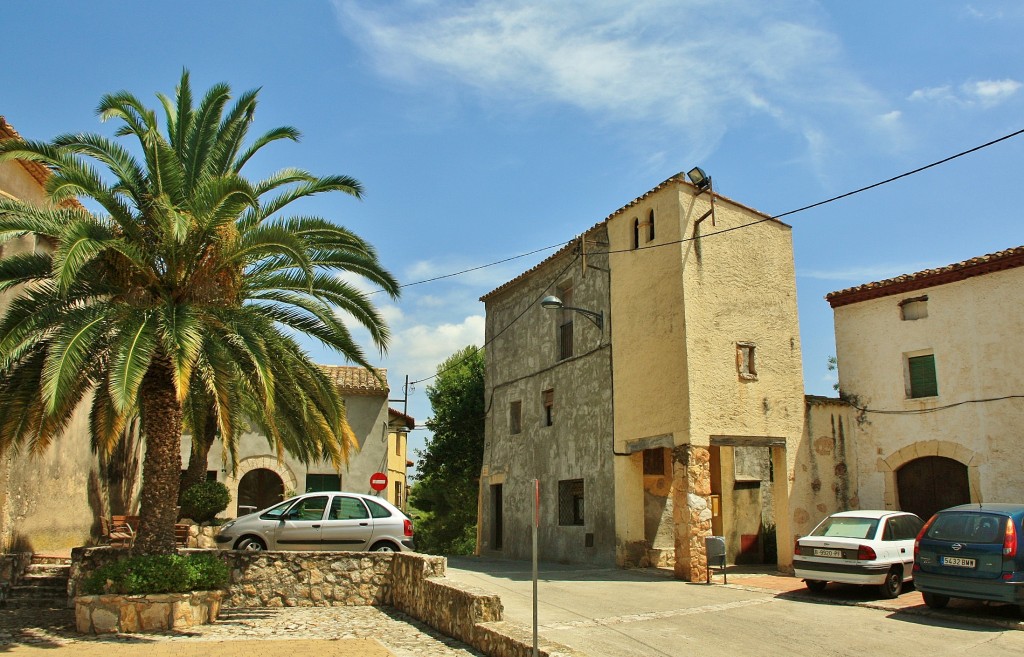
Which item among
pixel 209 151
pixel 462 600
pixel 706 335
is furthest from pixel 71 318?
pixel 706 335

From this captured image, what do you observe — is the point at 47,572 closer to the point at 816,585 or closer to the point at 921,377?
the point at 816,585

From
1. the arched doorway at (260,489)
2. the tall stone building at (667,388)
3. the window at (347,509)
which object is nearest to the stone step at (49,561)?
the window at (347,509)

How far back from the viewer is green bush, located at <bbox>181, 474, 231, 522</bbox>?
18938mm

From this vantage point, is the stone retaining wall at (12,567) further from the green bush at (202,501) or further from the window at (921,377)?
the window at (921,377)

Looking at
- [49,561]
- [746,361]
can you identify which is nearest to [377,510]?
[49,561]

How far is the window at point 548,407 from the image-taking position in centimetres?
2252

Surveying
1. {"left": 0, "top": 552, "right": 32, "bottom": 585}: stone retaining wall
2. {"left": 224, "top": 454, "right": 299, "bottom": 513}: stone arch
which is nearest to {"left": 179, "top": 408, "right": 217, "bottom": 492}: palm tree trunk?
{"left": 0, "top": 552, "right": 32, "bottom": 585}: stone retaining wall

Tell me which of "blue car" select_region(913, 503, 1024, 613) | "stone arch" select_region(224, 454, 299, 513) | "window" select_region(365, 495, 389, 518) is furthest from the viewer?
"stone arch" select_region(224, 454, 299, 513)

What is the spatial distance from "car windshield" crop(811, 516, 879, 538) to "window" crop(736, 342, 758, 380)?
3.98 metres

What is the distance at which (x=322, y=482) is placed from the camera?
25.8m

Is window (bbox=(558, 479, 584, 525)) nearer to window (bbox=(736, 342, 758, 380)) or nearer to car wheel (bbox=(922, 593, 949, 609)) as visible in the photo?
window (bbox=(736, 342, 758, 380))

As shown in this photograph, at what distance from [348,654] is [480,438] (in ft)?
70.2

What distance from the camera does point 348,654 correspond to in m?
9.42

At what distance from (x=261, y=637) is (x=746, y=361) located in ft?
37.0
